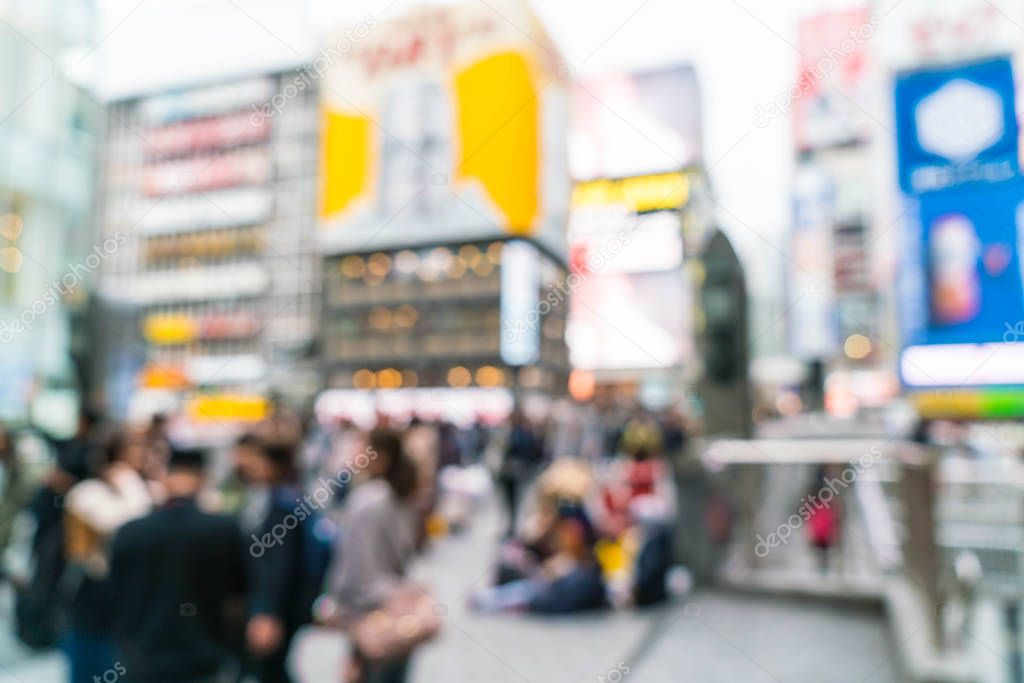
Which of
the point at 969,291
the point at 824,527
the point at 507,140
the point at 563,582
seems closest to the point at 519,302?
the point at 507,140

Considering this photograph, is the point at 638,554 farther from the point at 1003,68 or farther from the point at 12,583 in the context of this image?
the point at 1003,68

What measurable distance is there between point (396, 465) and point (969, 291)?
23.3 feet

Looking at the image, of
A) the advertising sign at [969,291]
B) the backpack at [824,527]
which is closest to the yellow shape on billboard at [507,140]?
the advertising sign at [969,291]

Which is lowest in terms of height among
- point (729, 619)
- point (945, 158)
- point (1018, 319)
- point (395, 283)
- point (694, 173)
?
point (729, 619)

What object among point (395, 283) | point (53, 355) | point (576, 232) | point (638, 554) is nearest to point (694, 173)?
point (576, 232)

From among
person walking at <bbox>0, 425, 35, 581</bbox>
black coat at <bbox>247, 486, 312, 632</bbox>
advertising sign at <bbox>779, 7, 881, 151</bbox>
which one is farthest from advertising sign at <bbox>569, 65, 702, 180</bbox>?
→ black coat at <bbox>247, 486, 312, 632</bbox>

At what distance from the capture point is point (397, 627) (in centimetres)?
293

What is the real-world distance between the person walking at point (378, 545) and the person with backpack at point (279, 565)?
17 centimetres

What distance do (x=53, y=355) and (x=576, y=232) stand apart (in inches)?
1420

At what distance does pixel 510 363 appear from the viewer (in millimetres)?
44500

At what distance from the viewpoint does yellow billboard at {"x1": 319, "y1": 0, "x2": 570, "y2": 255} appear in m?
42.1

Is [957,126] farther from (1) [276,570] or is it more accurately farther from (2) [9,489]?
(2) [9,489]

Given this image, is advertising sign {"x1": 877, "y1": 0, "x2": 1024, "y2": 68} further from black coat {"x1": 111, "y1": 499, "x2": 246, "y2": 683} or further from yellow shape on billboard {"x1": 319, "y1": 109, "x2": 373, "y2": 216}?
black coat {"x1": 111, "y1": 499, "x2": 246, "y2": 683}

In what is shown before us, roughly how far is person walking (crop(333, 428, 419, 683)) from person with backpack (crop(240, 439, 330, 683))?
0.56 feet
